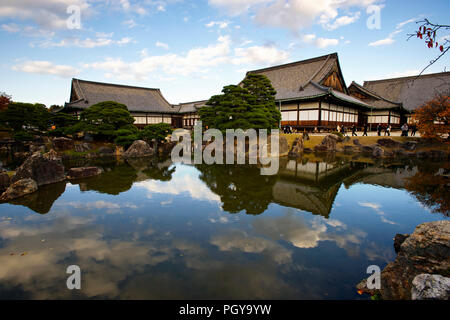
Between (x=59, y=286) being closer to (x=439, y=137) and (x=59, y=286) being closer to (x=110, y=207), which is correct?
(x=110, y=207)

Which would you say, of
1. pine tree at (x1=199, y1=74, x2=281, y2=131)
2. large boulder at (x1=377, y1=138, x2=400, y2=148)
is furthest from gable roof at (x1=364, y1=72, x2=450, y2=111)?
pine tree at (x1=199, y1=74, x2=281, y2=131)

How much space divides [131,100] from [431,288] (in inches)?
1595

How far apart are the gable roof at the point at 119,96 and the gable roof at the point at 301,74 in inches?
756

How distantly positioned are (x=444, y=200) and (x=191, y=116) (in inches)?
1440

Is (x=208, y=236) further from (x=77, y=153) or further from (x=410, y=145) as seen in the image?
(x=410, y=145)

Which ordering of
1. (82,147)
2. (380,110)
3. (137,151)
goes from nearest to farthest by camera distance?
1. (137,151)
2. (82,147)
3. (380,110)

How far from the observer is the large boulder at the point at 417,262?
355cm

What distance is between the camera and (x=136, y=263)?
4688 millimetres

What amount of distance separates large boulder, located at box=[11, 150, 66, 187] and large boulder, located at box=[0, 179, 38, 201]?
85 centimetres

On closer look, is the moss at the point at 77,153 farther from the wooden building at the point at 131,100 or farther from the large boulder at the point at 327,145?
the large boulder at the point at 327,145

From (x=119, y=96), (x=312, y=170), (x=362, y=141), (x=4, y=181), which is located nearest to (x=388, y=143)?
(x=362, y=141)

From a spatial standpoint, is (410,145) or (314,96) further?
(314,96)

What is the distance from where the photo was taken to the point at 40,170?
36.5 feet

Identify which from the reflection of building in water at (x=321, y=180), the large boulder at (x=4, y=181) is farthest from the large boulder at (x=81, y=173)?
the reflection of building in water at (x=321, y=180)
